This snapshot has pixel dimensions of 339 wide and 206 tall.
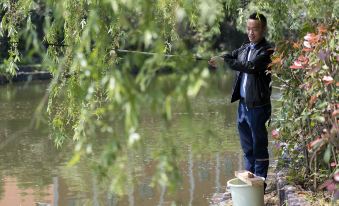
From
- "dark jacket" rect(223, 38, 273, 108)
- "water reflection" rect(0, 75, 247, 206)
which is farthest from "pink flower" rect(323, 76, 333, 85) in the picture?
"dark jacket" rect(223, 38, 273, 108)

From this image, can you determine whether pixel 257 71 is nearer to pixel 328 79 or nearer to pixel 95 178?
pixel 328 79

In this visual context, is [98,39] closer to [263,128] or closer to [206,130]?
[206,130]

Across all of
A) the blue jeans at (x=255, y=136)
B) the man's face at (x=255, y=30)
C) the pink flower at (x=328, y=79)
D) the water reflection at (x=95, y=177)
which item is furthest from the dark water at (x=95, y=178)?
the man's face at (x=255, y=30)

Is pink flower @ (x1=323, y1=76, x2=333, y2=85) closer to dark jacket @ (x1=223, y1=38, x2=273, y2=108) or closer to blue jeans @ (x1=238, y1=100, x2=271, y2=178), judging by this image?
dark jacket @ (x1=223, y1=38, x2=273, y2=108)

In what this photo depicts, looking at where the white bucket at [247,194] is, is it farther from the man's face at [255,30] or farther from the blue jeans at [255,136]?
the man's face at [255,30]

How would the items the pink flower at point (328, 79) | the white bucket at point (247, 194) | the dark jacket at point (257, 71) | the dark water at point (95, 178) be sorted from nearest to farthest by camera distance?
the pink flower at point (328, 79)
the white bucket at point (247, 194)
the dark jacket at point (257, 71)
the dark water at point (95, 178)

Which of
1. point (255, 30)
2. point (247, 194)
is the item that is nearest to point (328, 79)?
point (247, 194)

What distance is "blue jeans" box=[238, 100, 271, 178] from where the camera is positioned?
5.93 meters

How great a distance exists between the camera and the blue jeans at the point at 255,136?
5.93 meters

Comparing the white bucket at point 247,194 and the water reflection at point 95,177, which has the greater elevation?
the white bucket at point 247,194

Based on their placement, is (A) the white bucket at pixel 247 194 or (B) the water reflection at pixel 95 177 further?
(B) the water reflection at pixel 95 177

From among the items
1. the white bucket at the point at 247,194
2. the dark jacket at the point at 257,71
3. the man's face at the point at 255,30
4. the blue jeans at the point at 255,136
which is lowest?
the white bucket at the point at 247,194

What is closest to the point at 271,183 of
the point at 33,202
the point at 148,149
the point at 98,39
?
the point at 33,202

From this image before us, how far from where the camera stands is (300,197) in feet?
17.4
